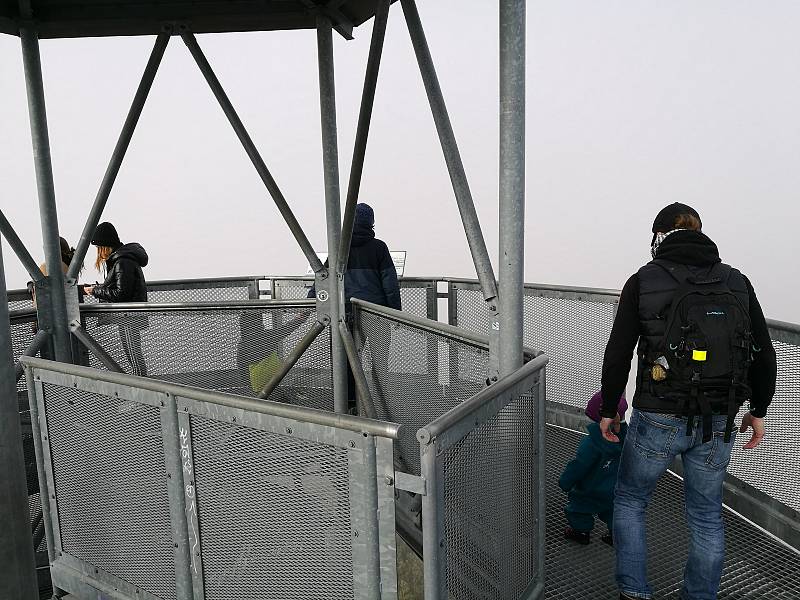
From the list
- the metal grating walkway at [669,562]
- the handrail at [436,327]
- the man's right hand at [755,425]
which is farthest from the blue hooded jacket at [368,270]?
the man's right hand at [755,425]

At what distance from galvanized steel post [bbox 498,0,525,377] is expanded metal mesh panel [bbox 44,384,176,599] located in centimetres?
164

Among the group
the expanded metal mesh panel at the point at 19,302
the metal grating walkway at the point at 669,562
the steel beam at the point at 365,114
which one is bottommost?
the metal grating walkway at the point at 669,562

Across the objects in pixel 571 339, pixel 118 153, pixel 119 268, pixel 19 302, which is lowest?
pixel 571 339

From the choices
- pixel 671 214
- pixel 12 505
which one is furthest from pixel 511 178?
pixel 12 505

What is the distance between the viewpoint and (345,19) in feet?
17.4

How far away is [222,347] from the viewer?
5.52 m

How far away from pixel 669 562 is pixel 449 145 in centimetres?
270

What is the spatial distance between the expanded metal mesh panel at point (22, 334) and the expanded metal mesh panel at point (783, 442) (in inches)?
201

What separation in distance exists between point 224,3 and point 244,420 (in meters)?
3.90

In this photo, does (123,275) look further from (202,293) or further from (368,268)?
(202,293)

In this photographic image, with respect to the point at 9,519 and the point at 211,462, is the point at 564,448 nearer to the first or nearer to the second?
the point at 211,462

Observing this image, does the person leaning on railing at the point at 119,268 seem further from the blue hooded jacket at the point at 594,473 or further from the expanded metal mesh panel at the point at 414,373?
the blue hooded jacket at the point at 594,473

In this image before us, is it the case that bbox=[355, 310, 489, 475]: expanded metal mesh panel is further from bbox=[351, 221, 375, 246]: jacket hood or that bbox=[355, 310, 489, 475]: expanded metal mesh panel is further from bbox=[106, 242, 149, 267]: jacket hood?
bbox=[106, 242, 149, 267]: jacket hood

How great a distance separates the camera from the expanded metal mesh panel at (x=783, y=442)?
363 cm
